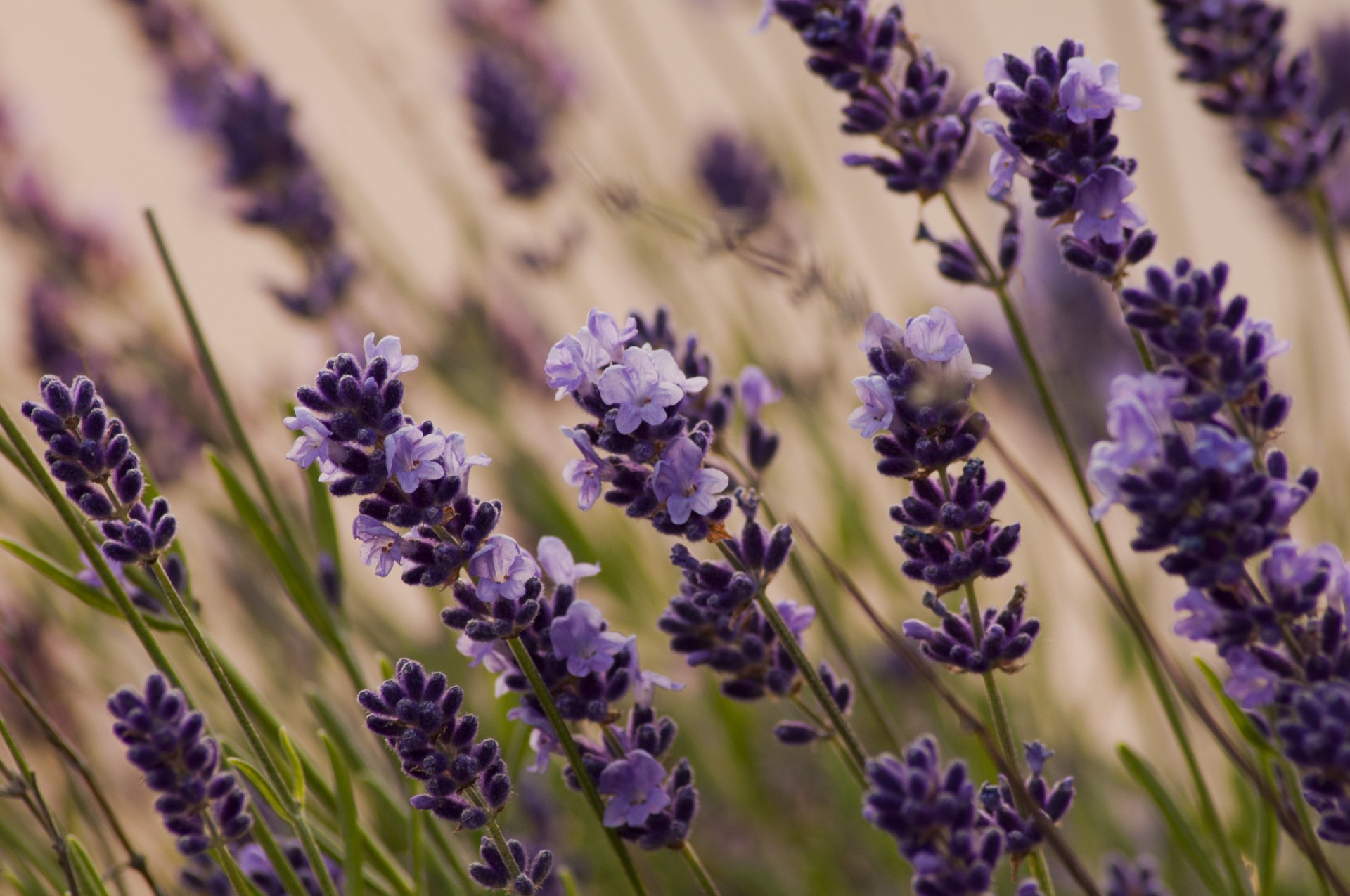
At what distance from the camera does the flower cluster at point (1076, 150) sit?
90cm

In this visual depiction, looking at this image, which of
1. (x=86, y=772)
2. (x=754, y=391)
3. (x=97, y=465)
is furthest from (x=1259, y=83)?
(x=86, y=772)

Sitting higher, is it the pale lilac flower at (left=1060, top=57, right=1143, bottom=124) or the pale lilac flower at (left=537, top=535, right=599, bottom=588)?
the pale lilac flower at (left=1060, top=57, right=1143, bottom=124)

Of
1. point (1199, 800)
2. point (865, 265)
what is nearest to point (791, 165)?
point (865, 265)

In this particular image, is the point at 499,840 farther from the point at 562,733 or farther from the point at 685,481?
the point at 685,481

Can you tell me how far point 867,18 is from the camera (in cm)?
114

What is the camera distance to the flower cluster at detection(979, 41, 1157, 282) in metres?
0.90

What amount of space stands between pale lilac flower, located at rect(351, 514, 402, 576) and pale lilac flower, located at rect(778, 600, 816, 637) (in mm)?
313

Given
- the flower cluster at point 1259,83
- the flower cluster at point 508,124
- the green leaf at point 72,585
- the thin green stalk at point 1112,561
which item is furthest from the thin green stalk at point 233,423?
the flower cluster at point 508,124

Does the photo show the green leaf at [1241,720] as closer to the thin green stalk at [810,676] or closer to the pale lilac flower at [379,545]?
the thin green stalk at [810,676]

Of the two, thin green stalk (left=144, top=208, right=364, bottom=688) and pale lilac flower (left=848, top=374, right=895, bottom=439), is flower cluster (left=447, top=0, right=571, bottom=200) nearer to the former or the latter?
thin green stalk (left=144, top=208, right=364, bottom=688)

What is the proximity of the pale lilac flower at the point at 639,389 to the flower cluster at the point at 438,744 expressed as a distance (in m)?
0.22

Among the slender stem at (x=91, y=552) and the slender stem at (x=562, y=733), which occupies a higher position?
the slender stem at (x=91, y=552)

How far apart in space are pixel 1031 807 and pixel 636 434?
36 cm

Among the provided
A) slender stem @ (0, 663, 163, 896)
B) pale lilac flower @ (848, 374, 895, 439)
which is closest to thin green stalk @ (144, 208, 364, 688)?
slender stem @ (0, 663, 163, 896)
